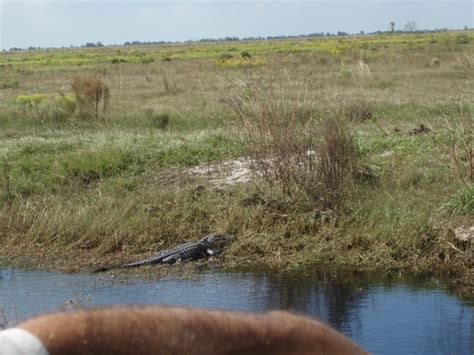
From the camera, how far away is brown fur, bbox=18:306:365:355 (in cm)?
129

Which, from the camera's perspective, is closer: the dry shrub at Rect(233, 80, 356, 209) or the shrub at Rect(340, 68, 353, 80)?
the dry shrub at Rect(233, 80, 356, 209)

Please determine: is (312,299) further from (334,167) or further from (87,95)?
(87,95)

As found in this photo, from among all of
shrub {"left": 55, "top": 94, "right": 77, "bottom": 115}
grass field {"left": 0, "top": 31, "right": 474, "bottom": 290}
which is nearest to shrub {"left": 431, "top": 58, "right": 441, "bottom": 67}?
shrub {"left": 55, "top": 94, "right": 77, "bottom": 115}

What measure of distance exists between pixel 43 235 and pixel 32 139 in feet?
17.0

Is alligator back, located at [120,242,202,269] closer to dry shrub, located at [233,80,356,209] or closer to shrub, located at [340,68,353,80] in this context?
dry shrub, located at [233,80,356,209]

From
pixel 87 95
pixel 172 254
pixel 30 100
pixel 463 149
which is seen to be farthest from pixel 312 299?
pixel 30 100

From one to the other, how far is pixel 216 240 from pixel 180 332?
899 centimetres

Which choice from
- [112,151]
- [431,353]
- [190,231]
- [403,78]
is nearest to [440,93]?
[403,78]

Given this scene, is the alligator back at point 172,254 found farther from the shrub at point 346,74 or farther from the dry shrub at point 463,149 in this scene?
the shrub at point 346,74

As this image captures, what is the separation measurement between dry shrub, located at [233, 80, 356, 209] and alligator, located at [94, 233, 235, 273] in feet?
3.78

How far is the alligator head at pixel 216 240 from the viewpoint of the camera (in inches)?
404

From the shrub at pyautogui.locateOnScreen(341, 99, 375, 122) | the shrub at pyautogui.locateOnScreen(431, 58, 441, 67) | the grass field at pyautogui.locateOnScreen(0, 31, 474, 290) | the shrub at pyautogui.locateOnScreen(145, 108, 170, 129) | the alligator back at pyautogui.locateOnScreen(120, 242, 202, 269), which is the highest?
the shrub at pyautogui.locateOnScreen(431, 58, 441, 67)

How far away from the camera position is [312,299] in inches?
344

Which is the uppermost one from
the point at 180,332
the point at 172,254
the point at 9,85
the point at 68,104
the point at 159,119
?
the point at 180,332
